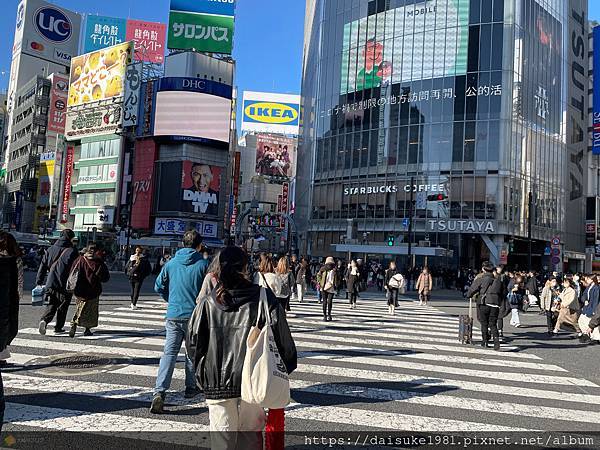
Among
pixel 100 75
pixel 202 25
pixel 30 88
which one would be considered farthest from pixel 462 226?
pixel 30 88

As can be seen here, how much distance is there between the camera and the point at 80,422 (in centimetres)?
458

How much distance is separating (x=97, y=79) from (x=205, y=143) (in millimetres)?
17524

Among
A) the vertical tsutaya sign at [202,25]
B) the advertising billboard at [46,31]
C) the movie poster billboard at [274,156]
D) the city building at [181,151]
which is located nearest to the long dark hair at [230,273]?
the city building at [181,151]

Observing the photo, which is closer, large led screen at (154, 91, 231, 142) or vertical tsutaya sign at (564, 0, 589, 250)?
vertical tsutaya sign at (564, 0, 589, 250)

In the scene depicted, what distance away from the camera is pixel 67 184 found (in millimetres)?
65125

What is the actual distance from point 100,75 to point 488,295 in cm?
6220

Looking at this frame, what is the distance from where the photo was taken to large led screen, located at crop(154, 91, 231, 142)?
5566 centimetres

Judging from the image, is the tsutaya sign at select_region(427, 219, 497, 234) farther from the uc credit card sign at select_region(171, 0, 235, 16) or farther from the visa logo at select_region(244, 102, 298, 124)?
the visa logo at select_region(244, 102, 298, 124)

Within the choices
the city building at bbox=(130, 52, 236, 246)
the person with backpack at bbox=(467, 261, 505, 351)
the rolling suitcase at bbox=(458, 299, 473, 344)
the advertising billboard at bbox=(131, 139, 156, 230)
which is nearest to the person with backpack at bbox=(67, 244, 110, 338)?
the person with backpack at bbox=(467, 261, 505, 351)

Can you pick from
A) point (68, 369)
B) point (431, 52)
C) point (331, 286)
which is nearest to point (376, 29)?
point (431, 52)

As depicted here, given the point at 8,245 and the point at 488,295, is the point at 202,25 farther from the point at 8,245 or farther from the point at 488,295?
the point at 8,245

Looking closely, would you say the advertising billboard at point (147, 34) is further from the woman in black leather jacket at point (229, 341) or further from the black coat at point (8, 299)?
the woman in black leather jacket at point (229, 341)

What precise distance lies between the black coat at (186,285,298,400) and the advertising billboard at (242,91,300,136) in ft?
323

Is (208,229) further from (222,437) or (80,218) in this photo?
(222,437)
